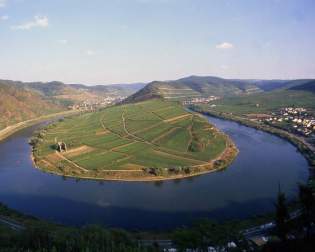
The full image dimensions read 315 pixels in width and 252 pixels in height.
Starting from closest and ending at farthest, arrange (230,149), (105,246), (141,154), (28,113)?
1. (105,246)
2. (141,154)
3. (230,149)
4. (28,113)

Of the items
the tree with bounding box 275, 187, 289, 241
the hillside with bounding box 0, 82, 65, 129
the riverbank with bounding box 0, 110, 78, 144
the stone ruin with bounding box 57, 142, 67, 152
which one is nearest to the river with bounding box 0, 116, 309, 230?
the stone ruin with bounding box 57, 142, 67, 152

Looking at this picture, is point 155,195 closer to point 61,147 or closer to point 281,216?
point 281,216

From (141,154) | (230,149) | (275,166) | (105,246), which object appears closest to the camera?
(105,246)

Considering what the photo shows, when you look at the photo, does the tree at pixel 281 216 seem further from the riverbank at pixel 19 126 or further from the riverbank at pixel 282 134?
the riverbank at pixel 19 126

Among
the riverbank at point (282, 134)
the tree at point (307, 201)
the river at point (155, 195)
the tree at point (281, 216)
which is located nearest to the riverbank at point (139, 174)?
the river at point (155, 195)

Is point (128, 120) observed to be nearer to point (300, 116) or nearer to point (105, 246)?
→ point (300, 116)

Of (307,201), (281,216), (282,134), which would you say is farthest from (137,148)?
(281,216)

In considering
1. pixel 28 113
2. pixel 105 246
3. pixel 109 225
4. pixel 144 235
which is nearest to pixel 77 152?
pixel 109 225
